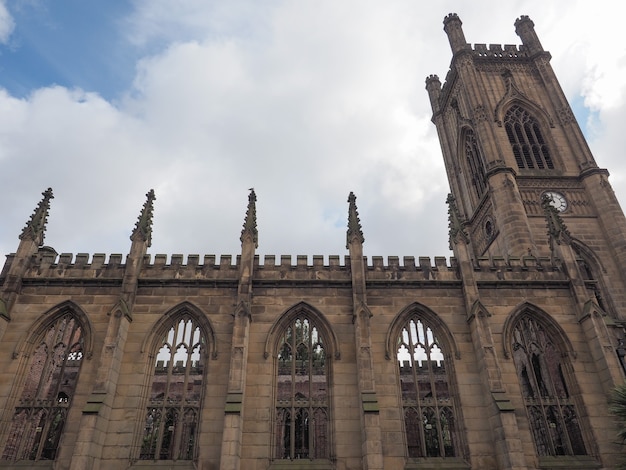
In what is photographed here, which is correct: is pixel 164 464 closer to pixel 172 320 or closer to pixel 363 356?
pixel 172 320

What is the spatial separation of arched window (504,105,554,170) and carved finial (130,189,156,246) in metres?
23.5

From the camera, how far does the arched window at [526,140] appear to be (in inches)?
1190

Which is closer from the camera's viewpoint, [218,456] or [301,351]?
[218,456]

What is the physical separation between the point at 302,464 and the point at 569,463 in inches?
356

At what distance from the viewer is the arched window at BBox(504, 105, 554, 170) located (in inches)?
1190

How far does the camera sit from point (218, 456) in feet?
48.6

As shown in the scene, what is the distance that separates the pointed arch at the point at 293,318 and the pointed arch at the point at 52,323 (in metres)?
6.58

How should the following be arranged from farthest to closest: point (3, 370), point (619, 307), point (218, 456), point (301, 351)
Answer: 1. point (619, 307)
2. point (301, 351)
3. point (3, 370)
4. point (218, 456)

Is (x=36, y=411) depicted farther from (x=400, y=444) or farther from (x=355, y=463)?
(x=400, y=444)

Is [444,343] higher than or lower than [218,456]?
higher

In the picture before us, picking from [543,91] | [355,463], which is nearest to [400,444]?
[355,463]

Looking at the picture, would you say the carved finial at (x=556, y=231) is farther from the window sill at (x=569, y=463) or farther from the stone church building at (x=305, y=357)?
the window sill at (x=569, y=463)

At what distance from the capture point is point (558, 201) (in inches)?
1092

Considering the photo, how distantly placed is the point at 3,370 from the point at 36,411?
1.97 meters
